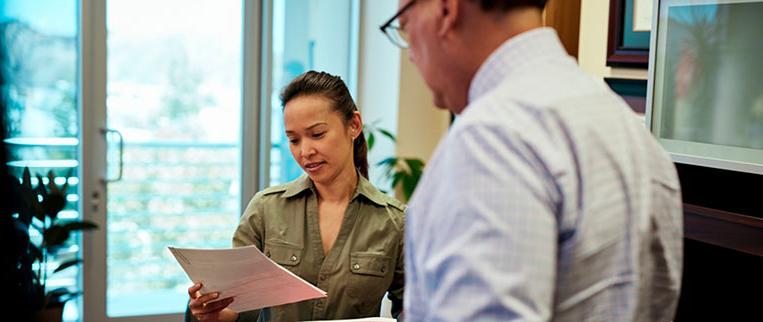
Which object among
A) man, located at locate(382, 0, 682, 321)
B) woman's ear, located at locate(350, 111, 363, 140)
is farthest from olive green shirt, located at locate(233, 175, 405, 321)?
man, located at locate(382, 0, 682, 321)

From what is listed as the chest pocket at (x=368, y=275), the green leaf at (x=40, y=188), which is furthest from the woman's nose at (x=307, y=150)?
the green leaf at (x=40, y=188)

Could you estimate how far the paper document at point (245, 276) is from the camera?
1438 millimetres

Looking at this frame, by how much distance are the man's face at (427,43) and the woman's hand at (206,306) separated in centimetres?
84

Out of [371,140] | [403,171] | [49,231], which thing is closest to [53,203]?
[49,231]

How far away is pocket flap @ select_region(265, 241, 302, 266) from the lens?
1712mm

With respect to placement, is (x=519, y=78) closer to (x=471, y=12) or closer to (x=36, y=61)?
(x=471, y=12)

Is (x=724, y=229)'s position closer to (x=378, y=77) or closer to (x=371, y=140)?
(x=371, y=140)

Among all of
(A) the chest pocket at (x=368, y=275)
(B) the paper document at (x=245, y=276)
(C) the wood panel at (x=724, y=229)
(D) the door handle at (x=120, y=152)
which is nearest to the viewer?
(C) the wood panel at (x=724, y=229)

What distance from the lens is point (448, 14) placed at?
78cm

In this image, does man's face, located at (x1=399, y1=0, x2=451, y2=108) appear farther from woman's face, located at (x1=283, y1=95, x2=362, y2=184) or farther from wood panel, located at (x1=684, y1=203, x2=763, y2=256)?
woman's face, located at (x1=283, y1=95, x2=362, y2=184)

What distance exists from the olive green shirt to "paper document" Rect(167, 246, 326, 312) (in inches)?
6.9

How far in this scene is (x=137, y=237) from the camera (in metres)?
3.85

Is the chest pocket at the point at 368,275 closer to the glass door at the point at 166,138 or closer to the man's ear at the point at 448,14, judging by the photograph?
the man's ear at the point at 448,14

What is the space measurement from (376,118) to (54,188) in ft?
4.82
